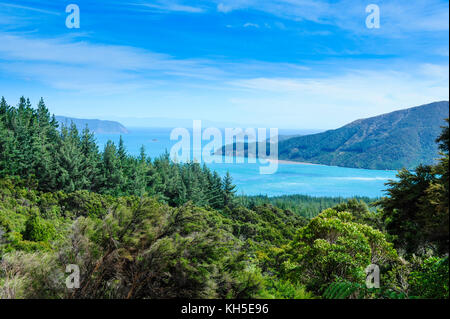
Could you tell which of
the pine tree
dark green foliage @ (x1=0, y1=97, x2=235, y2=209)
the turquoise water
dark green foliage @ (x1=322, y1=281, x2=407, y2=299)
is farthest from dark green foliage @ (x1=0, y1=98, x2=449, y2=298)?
the turquoise water

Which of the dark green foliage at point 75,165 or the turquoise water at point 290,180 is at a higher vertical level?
the dark green foliage at point 75,165

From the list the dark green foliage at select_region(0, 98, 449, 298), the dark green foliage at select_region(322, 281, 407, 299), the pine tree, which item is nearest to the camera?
the dark green foliage at select_region(0, 98, 449, 298)

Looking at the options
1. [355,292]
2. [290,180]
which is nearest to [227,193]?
[355,292]

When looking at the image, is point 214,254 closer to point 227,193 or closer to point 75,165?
point 75,165

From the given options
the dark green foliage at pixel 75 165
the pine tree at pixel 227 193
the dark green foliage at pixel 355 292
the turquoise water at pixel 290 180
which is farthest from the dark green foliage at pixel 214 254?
the turquoise water at pixel 290 180

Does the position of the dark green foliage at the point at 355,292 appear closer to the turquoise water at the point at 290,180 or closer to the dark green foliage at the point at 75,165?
the dark green foliage at the point at 75,165

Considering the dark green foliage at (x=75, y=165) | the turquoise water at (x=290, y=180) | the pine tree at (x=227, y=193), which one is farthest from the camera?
the turquoise water at (x=290, y=180)

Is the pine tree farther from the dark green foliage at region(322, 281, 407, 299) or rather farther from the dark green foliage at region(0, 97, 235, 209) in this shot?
the dark green foliage at region(322, 281, 407, 299)

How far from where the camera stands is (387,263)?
39.1ft

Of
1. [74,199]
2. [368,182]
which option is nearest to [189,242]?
[74,199]

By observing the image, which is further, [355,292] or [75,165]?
[75,165]
